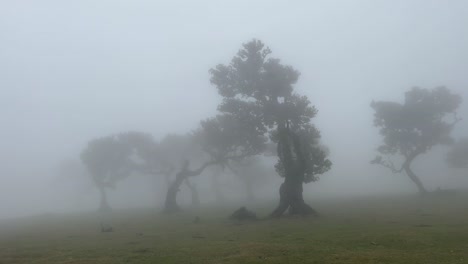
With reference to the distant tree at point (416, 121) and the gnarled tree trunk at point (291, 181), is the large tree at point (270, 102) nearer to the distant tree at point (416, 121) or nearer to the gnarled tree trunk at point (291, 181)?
the gnarled tree trunk at point (291, 181)

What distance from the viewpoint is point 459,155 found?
328 ft

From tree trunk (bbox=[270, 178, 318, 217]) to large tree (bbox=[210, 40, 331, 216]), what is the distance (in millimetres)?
2967

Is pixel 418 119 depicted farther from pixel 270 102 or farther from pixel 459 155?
pixel 270 102

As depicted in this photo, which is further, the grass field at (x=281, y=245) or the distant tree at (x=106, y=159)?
the distant tree at (x=106, y=159)

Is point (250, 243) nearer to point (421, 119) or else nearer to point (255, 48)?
point (255, 48)

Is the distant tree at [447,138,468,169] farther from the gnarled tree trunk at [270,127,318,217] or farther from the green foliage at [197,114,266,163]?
the gnarled tree trunk at [270,127,318,217]

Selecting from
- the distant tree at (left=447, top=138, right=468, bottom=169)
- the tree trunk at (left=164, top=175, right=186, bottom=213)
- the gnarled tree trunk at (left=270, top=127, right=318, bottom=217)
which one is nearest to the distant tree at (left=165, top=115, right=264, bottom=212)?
the tree trunk at (left=164, top=175, right=186, bottom=213)

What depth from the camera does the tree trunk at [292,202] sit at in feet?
166

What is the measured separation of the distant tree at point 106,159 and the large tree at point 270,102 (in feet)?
170

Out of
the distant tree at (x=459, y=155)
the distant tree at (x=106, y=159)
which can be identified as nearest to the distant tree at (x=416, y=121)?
the distant tree at (x=459, y=155)

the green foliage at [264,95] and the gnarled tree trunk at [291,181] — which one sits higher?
the green foliage at [264,95]

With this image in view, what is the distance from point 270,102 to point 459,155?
61.8 m

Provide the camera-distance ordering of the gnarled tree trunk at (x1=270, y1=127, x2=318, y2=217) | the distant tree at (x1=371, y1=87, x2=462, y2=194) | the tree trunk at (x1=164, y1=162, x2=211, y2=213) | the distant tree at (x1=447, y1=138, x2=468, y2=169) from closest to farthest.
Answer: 1. the gnarled tree trunk at (x1=270, y1=127, x2=318, y2=217)
2. the tree trunk at (x1=164, y1=162, x2=211, y2=213)
3. the distant tree at (x1=371, y1=87, x2=462, y2=194)
4. the distant tree at (x1=447, y1=138, x2=468, y2=169)

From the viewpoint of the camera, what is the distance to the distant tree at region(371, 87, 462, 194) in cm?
8488
